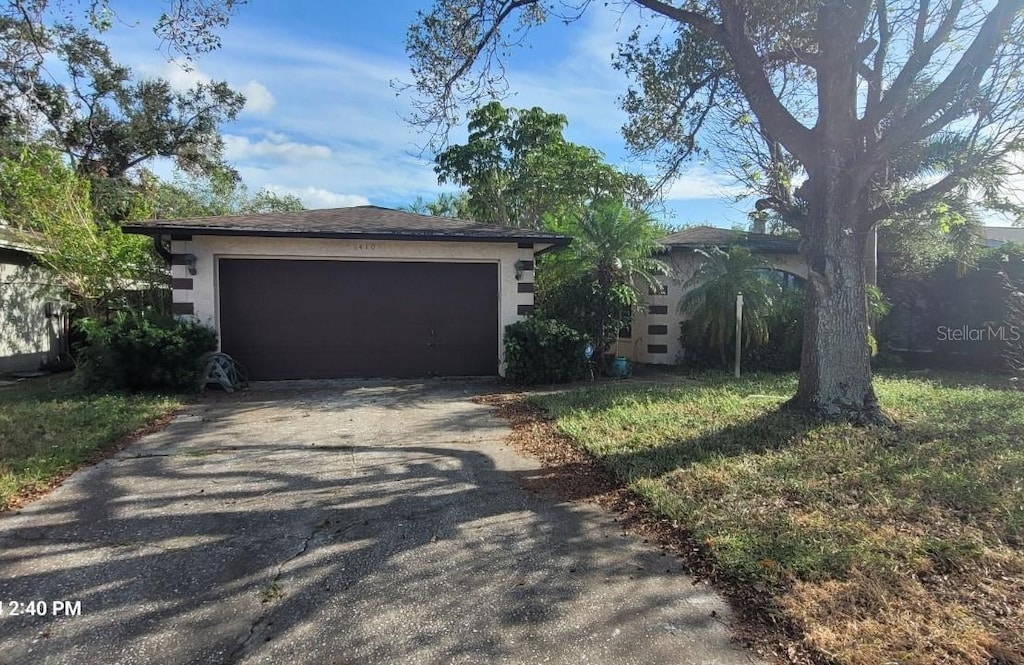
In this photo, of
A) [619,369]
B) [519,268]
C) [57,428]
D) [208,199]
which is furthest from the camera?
[208,199]

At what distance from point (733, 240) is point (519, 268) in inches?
227

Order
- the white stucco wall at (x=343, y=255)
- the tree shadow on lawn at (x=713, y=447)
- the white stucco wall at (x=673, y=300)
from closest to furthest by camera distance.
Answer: the tree shadow on lawn at (x=713, y=447) → the white stucco wall at (x=343, y=255) → the white stucco wall at (x=673, y=300)

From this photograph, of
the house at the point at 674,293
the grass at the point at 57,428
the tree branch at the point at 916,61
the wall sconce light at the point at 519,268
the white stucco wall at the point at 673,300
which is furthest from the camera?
the white stucco wall at the point at 673,300

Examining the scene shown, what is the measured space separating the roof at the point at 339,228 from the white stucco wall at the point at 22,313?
5082 mm

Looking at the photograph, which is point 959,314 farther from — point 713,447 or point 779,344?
point 713,447

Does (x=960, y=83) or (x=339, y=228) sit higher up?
(x=960, y=83)

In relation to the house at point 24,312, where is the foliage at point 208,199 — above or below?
above

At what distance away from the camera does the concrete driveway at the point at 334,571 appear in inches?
104

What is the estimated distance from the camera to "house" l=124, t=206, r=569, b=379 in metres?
10.0

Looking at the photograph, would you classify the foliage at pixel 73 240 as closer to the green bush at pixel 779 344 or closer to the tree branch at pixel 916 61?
the green bush at pixel 779 344

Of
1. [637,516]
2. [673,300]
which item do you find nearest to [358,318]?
[673,300]

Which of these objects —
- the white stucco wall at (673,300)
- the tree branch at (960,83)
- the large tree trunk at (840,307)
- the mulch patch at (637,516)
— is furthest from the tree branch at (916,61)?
the white stucco wall at (673,300)

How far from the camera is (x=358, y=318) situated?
10.8m

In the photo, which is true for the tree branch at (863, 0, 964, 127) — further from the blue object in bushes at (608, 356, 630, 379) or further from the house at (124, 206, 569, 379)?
the blue object in bushes at (608, 356, 630, 379)
